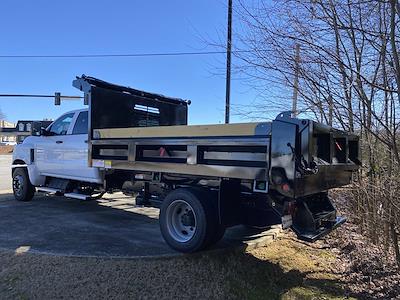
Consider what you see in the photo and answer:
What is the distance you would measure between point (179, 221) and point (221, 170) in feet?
3.52

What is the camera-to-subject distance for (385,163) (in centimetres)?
662

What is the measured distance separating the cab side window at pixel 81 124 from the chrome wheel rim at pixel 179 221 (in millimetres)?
3509

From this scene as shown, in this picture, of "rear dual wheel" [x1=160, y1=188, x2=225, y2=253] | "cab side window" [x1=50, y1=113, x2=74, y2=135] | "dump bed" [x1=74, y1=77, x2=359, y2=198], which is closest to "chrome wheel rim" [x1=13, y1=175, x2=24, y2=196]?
"cab side window" [x1=50, y1=113, x2=74, y2=135]

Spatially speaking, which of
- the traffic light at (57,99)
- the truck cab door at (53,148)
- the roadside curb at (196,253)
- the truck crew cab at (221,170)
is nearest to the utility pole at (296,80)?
the truck crew cab at (221,170)

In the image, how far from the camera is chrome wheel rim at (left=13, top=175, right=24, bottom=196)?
10.8m

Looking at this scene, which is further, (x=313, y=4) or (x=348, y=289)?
(x=313, y=4)

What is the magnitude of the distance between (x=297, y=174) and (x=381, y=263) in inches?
113

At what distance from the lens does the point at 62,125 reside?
9.63 metres

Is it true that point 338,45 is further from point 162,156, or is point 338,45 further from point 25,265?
point 25,265

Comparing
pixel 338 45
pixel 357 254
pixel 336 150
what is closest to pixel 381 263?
pixel 357 254

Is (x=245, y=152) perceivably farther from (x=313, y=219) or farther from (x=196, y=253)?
(x=196, y=253)

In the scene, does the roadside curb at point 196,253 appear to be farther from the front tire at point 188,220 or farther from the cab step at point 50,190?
the cab step at point 50,190

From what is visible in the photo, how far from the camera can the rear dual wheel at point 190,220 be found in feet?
18.1

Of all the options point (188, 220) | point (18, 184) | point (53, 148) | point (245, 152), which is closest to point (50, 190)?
point (53, 148)
